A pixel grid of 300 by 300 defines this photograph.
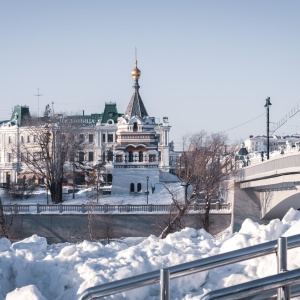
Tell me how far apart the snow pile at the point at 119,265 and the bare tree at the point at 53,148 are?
29098mm

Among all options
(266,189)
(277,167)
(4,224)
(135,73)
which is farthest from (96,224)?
(135,73)

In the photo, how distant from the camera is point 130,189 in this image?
147 feet

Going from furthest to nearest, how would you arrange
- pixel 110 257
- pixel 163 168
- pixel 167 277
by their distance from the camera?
1. pixel 163 168
2. pixel 110 257
3. pixel 167 277

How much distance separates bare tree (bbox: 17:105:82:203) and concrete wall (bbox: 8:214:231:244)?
6.54 metres

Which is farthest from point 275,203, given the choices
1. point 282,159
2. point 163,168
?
point 163,168

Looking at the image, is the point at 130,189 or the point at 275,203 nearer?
the point at 275,203

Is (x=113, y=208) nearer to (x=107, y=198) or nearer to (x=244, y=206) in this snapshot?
(x=244, y=206)

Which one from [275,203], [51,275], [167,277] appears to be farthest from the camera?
[275,203]

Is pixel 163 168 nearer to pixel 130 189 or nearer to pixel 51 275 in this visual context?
pixel 130 189

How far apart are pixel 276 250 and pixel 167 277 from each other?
75cm

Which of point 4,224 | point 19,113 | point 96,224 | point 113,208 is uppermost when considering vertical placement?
point 19,113

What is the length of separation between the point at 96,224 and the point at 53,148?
10992 millimetres

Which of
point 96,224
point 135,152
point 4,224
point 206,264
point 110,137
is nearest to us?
point 206,264

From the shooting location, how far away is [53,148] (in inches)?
1686
